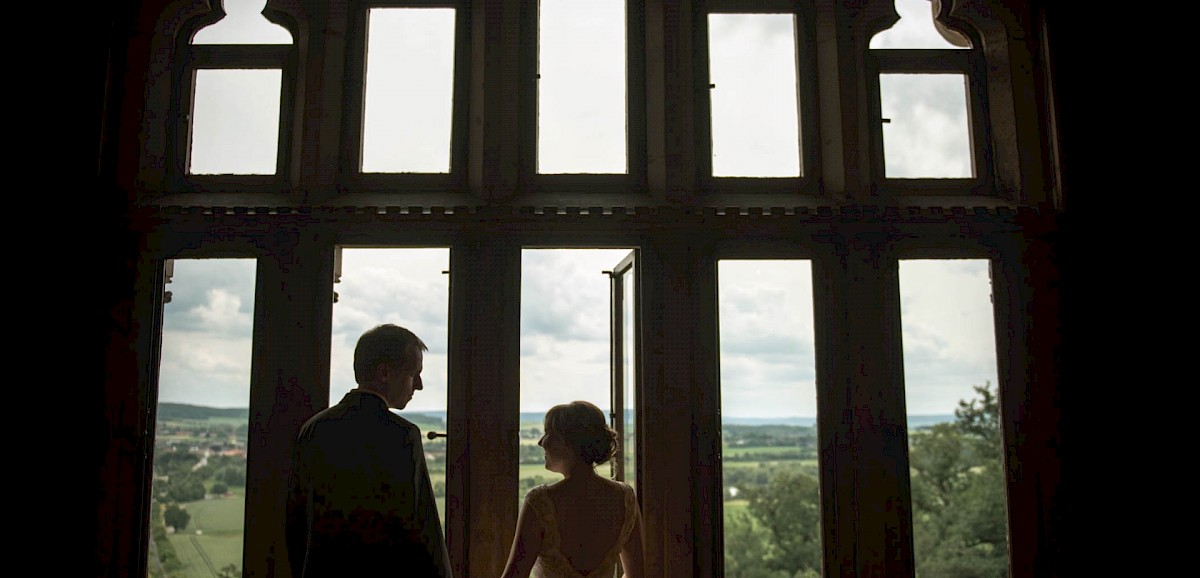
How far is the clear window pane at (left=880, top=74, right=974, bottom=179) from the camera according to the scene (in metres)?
4.05

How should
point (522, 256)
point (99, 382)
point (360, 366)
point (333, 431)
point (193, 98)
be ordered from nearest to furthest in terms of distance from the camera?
point (333, 431), point (360, 366), point (99, 382), point (522, 256), point (193, 98)

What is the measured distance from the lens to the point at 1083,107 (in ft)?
12.6

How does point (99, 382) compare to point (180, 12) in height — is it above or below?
below

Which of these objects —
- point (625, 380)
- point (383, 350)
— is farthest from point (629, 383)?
point (383, 350)

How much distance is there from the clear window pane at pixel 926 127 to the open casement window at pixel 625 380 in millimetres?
1419

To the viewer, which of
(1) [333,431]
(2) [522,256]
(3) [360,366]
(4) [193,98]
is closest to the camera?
(1) [333,431]

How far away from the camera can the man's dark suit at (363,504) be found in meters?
2.17

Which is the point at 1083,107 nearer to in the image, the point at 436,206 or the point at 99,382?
the point at 436,206

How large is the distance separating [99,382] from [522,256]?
6.15 ft

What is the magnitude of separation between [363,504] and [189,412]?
6.29ft

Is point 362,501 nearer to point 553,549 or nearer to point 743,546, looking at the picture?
point 553,549

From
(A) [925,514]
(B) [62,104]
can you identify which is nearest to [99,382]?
(B) [62,104]

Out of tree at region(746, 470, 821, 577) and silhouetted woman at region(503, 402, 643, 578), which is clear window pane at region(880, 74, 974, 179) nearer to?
tree at region(746, 470, 821, 577)

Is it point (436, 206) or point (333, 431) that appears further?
point (436, 206)
